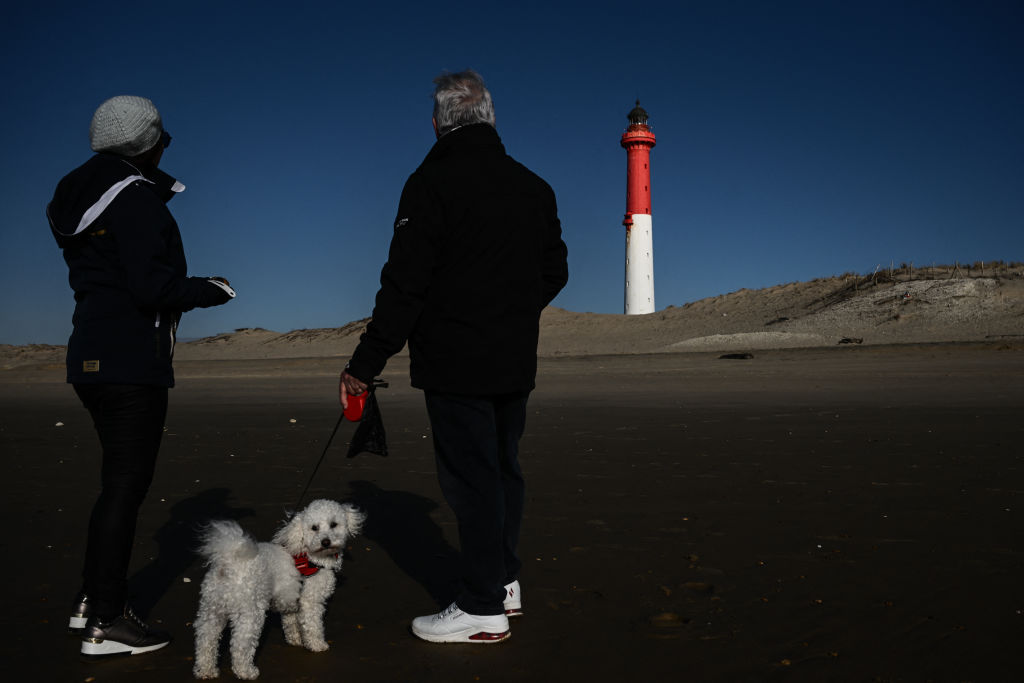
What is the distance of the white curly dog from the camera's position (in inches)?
120

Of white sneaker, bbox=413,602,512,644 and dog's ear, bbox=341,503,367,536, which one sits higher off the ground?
dog's ear, bbox=341,503,367,536

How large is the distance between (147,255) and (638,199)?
42656mm

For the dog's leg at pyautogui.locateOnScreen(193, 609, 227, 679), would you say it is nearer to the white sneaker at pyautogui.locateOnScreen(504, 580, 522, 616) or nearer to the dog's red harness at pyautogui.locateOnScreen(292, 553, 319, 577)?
the dog's red harness at pyautogui.locateOnScreen(292, 553, 319, 577)

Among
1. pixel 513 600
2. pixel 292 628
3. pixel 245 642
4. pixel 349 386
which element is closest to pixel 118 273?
pixel 349 386

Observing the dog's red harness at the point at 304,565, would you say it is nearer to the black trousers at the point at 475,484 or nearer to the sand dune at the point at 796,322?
the black trousers at the point at 475,484

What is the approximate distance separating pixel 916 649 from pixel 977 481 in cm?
348

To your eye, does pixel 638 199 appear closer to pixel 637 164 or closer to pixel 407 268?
pixel 637 164

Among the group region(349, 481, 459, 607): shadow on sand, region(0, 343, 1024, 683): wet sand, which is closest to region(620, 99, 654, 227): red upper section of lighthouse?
region(0, 343, 1024, 683): wet sand

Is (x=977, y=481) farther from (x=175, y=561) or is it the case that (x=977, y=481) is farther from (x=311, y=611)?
(x=175, y=561)

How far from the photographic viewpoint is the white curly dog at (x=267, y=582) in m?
3.05

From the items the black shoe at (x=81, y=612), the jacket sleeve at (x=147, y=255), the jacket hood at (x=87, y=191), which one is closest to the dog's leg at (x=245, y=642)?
the black shoe at (x=81, y=612)

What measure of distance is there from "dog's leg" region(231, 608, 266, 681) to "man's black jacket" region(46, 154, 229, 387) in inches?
36.7

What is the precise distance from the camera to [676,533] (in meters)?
4.88

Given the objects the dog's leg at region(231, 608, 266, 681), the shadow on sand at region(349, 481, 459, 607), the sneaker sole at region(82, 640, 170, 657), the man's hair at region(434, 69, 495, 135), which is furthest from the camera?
the shadow on sand at region(349, 481, 459, 607)
